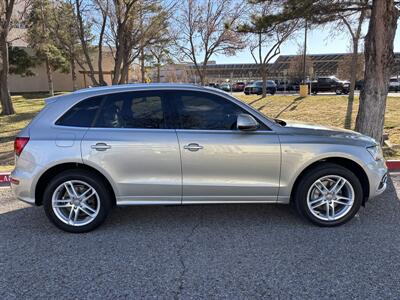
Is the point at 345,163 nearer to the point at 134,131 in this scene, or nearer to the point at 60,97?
the point at 134,131

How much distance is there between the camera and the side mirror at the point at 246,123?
4.24m

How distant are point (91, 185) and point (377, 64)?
6.69 m

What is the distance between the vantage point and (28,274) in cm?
350

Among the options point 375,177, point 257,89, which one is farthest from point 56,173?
point 257,89

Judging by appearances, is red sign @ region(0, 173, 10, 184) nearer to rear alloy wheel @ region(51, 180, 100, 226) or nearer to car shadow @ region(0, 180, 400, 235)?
car shadow @ region(0, 180, 400, 235)

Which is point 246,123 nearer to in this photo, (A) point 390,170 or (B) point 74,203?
(B) point 74,203

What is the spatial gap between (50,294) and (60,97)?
2.31 meters

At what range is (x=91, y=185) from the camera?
4344 mm

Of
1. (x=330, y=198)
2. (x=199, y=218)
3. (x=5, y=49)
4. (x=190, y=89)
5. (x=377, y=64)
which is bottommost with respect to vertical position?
(x=199, y=218)

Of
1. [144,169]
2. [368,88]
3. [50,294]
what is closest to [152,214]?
[144,169]

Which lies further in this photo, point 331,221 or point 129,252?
point 331,221

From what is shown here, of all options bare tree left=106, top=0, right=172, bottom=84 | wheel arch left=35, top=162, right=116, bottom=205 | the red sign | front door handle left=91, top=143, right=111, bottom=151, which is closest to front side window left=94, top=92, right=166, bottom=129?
front door handle left=91, top=143, right=111, bottom=151

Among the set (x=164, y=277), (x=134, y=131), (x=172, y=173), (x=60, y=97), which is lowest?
(x=164, y=277)

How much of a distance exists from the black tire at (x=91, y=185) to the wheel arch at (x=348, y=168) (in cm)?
224
